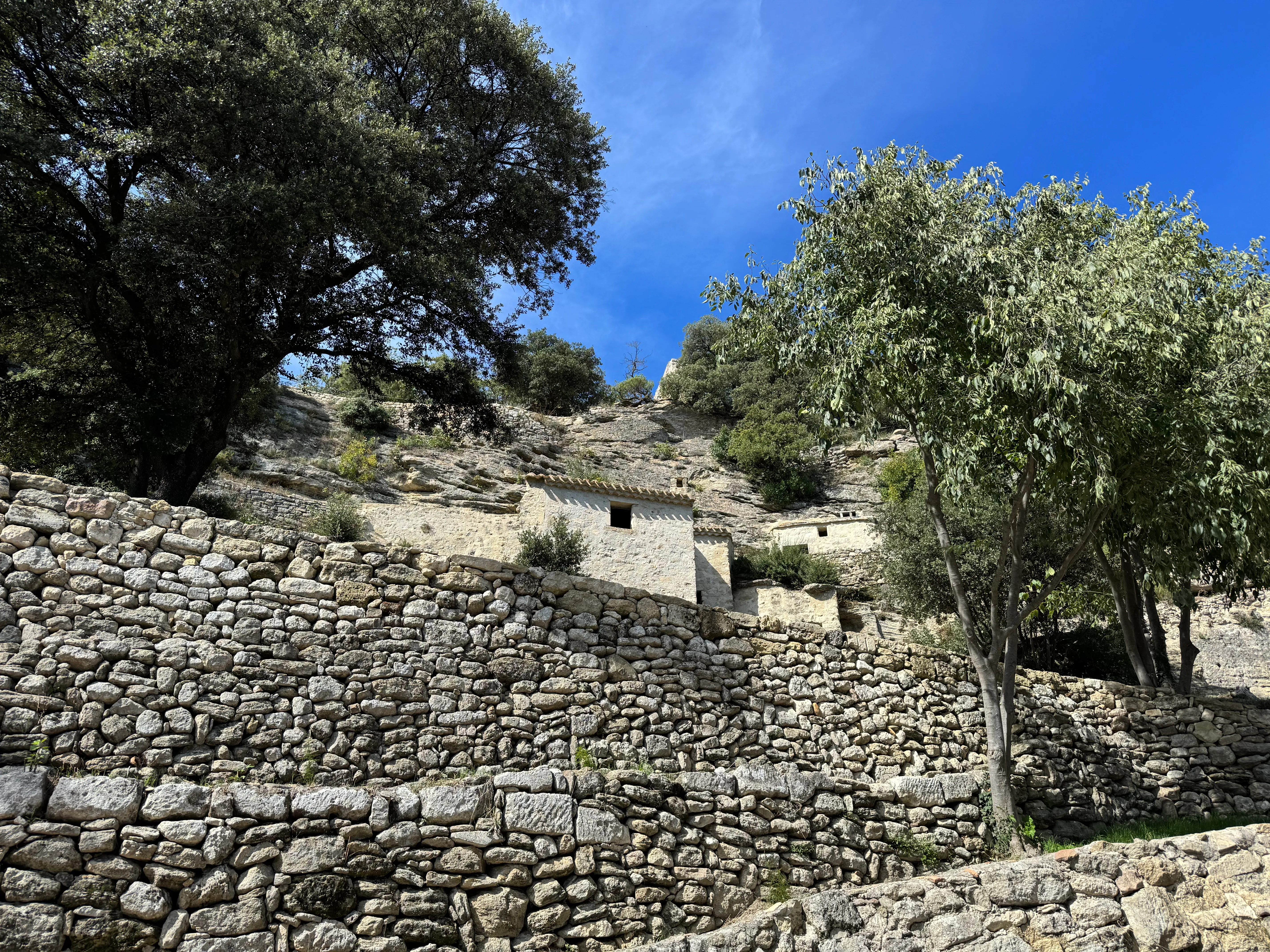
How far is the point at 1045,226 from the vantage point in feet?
36.9

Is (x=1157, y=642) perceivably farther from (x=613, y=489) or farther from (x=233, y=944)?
(x=233, y=944)

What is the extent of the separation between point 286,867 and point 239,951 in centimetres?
61

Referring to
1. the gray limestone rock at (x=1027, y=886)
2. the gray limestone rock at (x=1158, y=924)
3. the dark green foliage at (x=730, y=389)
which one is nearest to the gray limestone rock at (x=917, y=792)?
the gray limestone rock at (x=1027, y=886)

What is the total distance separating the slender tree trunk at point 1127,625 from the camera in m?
12.9

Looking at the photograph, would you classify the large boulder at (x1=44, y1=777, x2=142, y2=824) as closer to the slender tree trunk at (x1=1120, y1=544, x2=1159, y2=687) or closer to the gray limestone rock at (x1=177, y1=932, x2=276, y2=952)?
the gray limestone rock at (x1=177, y1=932, x2=276, y2=952)

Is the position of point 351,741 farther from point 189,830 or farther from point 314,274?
point 314,274

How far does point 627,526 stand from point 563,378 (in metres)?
16.9

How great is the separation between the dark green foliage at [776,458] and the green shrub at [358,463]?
13.7 m

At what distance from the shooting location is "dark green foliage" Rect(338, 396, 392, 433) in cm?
2536

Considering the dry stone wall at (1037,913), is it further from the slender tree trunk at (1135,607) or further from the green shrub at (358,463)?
the green shrub at (358,463)

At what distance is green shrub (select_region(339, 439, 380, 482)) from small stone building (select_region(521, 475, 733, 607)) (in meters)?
5.25

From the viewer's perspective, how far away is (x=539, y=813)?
24.0 ft

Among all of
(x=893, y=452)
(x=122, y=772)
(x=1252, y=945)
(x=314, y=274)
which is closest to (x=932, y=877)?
(x=1252, y=945)

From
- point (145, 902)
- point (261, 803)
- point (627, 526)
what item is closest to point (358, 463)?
point (627, 526)
